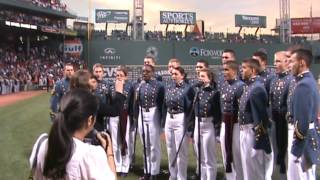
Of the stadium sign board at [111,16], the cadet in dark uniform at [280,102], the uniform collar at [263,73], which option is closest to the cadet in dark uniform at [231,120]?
the uniform collar at [263,73]

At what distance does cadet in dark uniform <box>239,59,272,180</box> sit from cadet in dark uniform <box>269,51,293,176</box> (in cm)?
49

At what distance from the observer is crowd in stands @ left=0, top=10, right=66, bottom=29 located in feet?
133

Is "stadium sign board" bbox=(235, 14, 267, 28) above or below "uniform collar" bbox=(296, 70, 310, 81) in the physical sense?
above

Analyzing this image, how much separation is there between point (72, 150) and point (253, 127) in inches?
164

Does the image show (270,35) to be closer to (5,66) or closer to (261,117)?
(5,66)

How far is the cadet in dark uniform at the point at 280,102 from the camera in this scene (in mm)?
7242

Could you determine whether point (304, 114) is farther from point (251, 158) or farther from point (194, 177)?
point (194, 177)

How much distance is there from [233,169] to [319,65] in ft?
165

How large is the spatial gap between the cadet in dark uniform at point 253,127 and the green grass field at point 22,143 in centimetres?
178

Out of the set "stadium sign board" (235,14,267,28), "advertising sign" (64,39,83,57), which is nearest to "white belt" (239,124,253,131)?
"advertising sign" (64,39,83,57)

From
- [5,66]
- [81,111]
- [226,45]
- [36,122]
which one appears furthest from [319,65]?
[81,111]

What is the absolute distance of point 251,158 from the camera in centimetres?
672

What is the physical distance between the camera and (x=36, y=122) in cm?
1803

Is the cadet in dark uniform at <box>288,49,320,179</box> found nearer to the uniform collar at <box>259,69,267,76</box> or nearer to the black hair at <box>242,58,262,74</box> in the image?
the black hair at <box>242,58,262,74</box>
